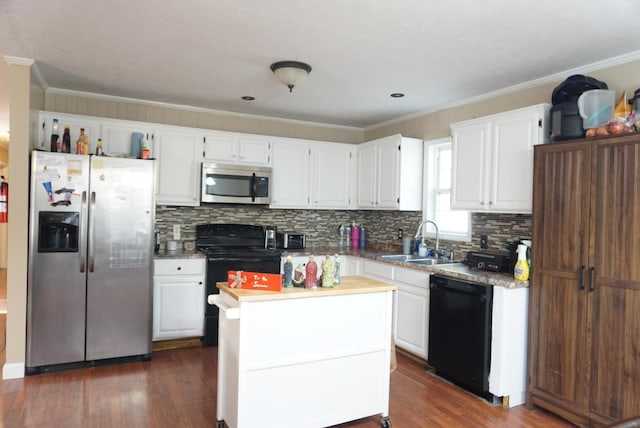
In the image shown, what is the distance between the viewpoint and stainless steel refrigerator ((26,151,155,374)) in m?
3.31

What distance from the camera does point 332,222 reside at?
5480 millimetres

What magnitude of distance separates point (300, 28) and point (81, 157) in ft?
6.83

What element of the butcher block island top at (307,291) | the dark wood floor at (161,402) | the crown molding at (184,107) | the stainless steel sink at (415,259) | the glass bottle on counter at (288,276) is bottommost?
the dark wood floor at (161,402)

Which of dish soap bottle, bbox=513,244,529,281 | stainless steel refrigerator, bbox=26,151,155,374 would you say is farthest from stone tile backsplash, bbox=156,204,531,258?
stainless steel refrigerator, bbox=26,151,155,374

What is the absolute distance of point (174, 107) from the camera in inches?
179

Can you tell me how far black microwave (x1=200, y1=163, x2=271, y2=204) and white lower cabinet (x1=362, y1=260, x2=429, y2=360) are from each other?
158 cm

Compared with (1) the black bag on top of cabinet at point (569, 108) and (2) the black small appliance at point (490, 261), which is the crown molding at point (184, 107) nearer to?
(2) the black small appliance at point (490, 261)

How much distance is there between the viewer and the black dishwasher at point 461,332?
3.01m

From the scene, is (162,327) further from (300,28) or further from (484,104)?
(484,104)

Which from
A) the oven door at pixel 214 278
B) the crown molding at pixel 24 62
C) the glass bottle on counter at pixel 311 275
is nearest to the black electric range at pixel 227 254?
the oven door at pixel 214 278

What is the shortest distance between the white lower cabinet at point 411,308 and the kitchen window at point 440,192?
2.36 feet

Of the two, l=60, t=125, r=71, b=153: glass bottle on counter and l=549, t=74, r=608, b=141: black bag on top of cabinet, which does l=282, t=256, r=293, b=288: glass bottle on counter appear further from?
l=60, t=125, r=71, b=153: glass bottle on counter

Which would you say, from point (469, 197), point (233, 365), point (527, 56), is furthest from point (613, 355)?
point (233, 365)

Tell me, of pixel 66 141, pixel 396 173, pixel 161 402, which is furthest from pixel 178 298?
pixel 396 173
